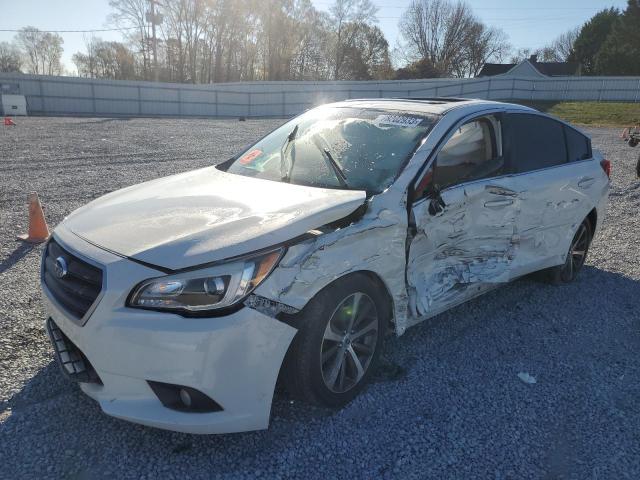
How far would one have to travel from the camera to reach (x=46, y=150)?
40.4ft

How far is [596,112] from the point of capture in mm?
32812

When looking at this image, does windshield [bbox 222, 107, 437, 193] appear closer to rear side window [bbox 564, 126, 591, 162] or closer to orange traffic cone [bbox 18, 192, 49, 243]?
rear side window [bbox 564, 126, 591, 162]

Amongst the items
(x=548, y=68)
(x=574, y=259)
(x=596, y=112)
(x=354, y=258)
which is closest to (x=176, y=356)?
(x=354, y=258)

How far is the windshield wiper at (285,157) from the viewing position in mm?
3486

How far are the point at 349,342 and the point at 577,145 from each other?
137 inches

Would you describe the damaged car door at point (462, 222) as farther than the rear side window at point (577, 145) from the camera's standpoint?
No

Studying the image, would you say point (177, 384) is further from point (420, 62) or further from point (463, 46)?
point (463, 46)

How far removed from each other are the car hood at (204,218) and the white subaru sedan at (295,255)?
12 mm

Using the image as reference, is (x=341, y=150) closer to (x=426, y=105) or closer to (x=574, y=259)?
(x=426, y=105)

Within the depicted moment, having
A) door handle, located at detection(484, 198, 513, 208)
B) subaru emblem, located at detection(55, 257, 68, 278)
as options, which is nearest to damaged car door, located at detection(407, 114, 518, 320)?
door handle, located at detection(484, 198, 513, 208)

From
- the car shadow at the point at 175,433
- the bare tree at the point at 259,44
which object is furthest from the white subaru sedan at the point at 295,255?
the bare tree at the point at 259,44

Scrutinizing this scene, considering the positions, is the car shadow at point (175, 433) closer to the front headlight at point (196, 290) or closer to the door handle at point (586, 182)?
the front headlight at point (196, 290)

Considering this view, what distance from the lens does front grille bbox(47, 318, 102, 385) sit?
2.48 m

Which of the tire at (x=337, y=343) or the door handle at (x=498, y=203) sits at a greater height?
the door handle at (x=498, y=203)
